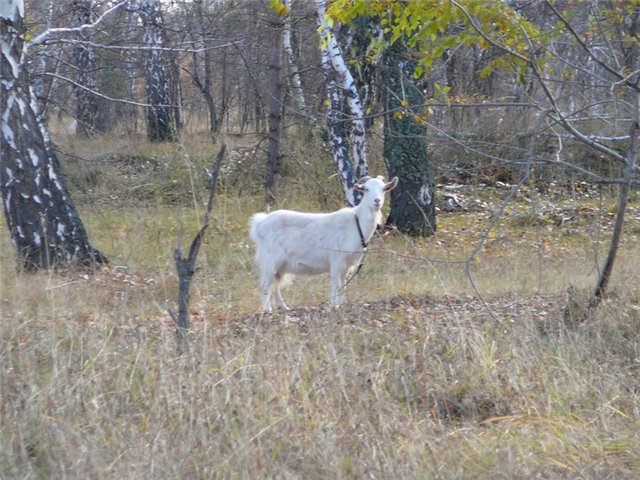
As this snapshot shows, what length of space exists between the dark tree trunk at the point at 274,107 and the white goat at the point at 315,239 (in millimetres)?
5510

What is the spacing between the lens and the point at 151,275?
414 inches

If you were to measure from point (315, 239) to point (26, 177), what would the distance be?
137 inches

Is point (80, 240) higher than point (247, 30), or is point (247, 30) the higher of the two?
point (247, 30)

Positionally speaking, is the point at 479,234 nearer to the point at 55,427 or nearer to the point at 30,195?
the point at 30,195

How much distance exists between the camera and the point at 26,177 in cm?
1070

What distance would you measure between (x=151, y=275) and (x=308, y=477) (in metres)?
5.87

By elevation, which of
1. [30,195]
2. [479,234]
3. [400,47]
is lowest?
[479,234]

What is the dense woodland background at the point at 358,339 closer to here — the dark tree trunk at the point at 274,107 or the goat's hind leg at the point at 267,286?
the goat's hind leg at the point at 267,286

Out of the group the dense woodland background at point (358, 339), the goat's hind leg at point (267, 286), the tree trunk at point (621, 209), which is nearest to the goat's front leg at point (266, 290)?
the goat's hind leg at point (267, 286)

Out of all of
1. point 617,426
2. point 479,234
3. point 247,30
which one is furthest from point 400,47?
point 617,426

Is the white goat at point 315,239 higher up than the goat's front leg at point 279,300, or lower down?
higher up

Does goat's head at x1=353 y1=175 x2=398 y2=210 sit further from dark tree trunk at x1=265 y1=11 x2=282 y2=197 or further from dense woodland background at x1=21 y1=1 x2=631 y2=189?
dark tree trunk at x1=265 y1=11 x2=282 y2=197

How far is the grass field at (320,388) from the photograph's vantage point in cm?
509

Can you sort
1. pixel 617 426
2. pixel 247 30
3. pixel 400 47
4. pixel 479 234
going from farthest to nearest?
1. pixel 247 30
2. pixel 479 234
3. pixel 400 47
4. pixel 617 426
